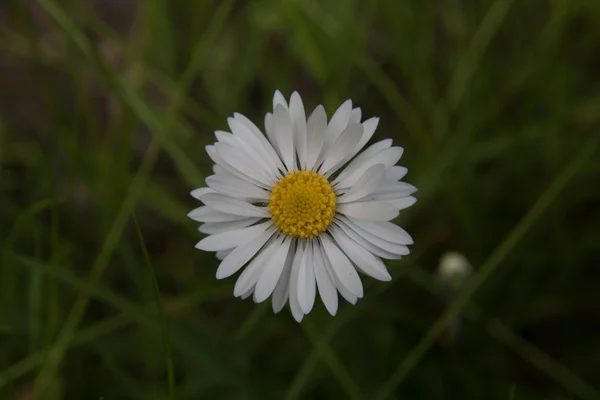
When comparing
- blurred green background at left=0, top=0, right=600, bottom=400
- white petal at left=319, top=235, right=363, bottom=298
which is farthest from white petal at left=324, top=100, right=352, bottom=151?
blurred green background at left=0, top=0, right=600, bottom=400

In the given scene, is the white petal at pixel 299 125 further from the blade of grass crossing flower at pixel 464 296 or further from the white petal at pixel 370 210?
the blade of grass crossing flower at pixel 464 296

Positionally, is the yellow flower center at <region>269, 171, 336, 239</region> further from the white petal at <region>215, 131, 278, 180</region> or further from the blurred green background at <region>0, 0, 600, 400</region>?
the blurred green background at <region>0, 0, 600, 400</region>

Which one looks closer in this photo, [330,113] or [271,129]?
[271,129]

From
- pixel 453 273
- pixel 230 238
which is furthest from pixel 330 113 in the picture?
pixel 230 238

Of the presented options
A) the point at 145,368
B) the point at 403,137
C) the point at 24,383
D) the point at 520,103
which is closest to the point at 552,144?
the point at 520,103

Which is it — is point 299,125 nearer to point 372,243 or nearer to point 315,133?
point 315,133

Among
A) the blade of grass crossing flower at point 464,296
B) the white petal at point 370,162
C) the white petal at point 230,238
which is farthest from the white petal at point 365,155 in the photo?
the blade of grass crossing flower at point 464,296
